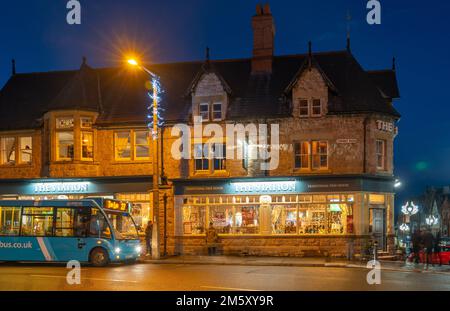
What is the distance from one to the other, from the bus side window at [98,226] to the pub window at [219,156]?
837 cm

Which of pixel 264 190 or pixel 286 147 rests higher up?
pixel 286 147

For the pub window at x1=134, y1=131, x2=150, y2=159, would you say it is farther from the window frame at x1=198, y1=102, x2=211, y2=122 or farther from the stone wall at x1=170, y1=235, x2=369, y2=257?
the stone wall at x1=170, y1=235, x2=369, y2=257

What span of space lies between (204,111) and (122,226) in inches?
343

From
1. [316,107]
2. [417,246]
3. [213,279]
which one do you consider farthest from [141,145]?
[417,246]

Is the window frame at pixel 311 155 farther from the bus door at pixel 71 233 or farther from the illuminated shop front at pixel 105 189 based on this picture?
the bus door at pixel 71 233

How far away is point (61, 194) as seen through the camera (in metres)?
33.2

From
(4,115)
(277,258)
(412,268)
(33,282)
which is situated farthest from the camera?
(4,115)

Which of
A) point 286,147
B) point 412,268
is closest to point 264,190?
point 286,147

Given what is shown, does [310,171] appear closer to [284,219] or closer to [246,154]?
[284,219]

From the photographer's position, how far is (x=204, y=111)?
32125 millimetres

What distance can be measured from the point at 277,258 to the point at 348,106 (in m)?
8.52

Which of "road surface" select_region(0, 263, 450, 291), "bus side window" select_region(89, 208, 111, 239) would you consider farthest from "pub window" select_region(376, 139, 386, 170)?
"bus side window" select_region(89, 208, 111, 239)
